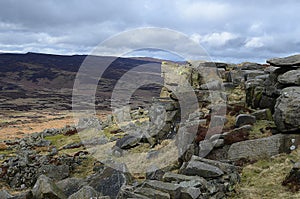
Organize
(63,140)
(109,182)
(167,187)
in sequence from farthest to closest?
(63,140) → (109,182) → (167,187)

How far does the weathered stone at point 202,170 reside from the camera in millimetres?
18469

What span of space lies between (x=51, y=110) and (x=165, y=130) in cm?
14932

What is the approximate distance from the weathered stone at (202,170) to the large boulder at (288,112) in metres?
6.30

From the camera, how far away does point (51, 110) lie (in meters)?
174

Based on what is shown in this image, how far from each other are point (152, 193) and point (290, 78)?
15465 mm

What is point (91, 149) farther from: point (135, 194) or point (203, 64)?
point (135, 194)

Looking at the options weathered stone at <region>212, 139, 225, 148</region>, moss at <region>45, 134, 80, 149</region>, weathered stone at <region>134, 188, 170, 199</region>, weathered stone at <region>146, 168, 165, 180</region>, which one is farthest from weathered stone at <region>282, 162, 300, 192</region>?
moss at <region>45, 134, 80, 149</region>

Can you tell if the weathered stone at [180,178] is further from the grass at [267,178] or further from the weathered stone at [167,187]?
the grass at [267,178]

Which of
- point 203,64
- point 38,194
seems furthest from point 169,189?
point 203,64

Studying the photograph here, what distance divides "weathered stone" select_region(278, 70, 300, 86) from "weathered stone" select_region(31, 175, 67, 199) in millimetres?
17916

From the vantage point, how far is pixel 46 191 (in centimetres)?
1797

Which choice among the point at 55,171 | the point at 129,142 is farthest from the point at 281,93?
the point at 55,171

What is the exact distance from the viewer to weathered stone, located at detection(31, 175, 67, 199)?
1800 centimetres

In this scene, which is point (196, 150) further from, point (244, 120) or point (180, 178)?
point (180, 178)
